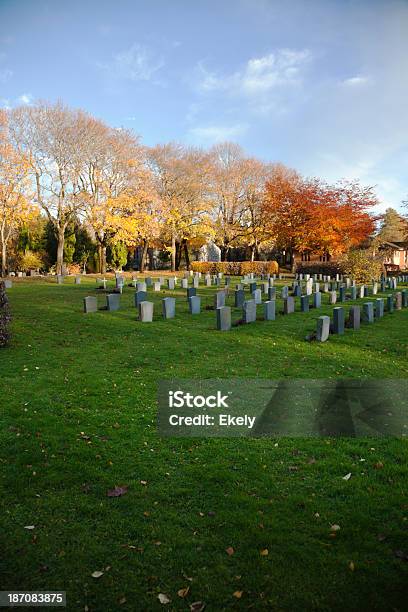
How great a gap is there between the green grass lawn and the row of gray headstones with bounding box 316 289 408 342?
2.73 metres

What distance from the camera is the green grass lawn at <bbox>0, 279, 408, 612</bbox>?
2.80 metres

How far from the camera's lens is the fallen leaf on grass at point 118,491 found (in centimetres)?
381

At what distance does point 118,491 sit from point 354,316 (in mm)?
9249

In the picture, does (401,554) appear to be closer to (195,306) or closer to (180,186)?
(195,306)

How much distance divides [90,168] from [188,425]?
2649 cm

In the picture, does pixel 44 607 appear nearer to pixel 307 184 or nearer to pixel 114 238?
pixel 114 238

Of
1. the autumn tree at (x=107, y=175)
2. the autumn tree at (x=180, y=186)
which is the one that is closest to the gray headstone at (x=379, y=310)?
the autumn tree at (x=107, y=175)

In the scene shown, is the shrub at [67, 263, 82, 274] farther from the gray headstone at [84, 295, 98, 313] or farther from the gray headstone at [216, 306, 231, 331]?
the gray headstone at [216, 306, 231, 331]

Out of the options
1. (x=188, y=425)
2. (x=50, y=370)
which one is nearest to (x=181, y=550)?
(x=188, y=425)

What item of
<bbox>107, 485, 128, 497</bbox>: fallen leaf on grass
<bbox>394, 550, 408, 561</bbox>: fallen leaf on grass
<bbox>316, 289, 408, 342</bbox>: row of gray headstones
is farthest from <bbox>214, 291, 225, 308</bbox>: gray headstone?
<bbox>394, 550, 408, 561</bbox>: fallen leaf on grass

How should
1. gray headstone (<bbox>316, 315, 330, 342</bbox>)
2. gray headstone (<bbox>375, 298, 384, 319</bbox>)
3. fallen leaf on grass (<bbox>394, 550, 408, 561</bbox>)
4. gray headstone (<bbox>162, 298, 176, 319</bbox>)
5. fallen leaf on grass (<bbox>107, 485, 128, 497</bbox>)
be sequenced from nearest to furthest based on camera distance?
fallen leaf on grass (<bbox>394, 550, 408, 561</bbox>), fallen leaf on grass (<bbox>107, 485, 128, 497</bbox>), gray headstone (<bbox>316, 315, 330, 342</bbox>), gray headstone (<bbox>162, 298, 176, 319</bbox>), gray headstone (<bbox>375, 298, 384, 319</bbox>)

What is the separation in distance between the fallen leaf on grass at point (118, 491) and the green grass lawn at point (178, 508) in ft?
0.18

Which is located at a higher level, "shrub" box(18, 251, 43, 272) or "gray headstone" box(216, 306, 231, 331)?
"shrub" box(18, 251, 43, 272)

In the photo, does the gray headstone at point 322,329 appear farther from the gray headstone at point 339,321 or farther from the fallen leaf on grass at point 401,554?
the fallen leaf on grass at point 401,554
